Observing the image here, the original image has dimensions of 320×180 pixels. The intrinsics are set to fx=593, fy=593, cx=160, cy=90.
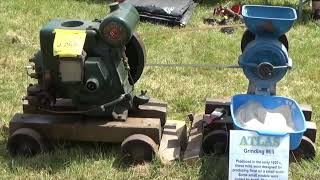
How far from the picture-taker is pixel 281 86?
219 inches

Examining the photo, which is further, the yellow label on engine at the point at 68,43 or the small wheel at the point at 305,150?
the small wheel at the point at 305,150

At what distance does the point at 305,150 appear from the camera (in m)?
3.94

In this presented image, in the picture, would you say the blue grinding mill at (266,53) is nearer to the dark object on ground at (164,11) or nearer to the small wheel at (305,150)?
the small wheel at (305,150)

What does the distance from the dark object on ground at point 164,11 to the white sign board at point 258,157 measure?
4252mm

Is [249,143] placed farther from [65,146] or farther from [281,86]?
[281,86]

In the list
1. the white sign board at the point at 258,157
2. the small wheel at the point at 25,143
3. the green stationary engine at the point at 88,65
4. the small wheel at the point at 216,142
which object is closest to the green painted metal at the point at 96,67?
the green stationary engine at the point at 88,65

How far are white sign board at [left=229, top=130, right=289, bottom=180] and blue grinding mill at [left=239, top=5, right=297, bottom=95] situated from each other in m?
0.50

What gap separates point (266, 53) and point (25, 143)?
1.69 m

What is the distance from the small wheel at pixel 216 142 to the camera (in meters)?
3.89

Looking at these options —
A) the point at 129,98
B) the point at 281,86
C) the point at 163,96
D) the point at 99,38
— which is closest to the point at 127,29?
the point at 99,38

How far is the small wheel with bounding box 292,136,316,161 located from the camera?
392 cm

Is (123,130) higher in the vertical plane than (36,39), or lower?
lower

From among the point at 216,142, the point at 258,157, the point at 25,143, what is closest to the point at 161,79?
the point at 216,142

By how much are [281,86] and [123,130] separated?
2.15 m
